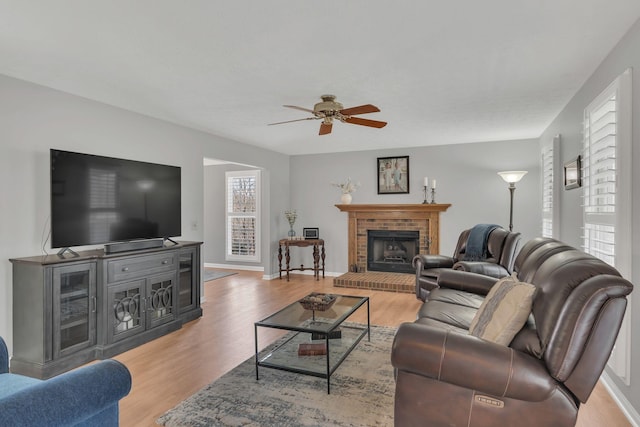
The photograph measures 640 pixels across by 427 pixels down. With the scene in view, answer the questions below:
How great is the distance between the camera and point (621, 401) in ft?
7.75

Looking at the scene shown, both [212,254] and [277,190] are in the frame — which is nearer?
[277,190]

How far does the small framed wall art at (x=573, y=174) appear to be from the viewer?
10.5ft

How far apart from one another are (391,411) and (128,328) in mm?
2541

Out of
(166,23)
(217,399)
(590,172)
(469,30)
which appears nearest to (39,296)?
(217,399)

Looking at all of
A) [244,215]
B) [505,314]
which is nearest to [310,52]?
[505,314]

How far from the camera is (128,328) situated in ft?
11.2

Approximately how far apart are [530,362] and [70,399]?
5.96 feet

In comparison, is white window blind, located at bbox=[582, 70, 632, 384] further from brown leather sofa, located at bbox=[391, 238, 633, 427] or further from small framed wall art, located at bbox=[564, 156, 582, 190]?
brown leather sofa, located at bbox=[391, 238, 633, 427]

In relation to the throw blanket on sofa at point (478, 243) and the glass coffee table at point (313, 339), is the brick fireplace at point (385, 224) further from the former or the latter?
the glass coffee table at point (313, 339)

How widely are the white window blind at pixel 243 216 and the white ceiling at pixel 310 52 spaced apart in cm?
368

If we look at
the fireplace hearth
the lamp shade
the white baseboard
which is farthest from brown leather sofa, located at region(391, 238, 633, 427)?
the fireplace hearth

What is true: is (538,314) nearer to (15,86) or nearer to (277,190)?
(15,86)

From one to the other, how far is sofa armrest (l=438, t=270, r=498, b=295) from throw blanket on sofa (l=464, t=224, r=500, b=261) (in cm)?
121

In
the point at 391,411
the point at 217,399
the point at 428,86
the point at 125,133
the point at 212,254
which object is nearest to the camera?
the point at 391,411
